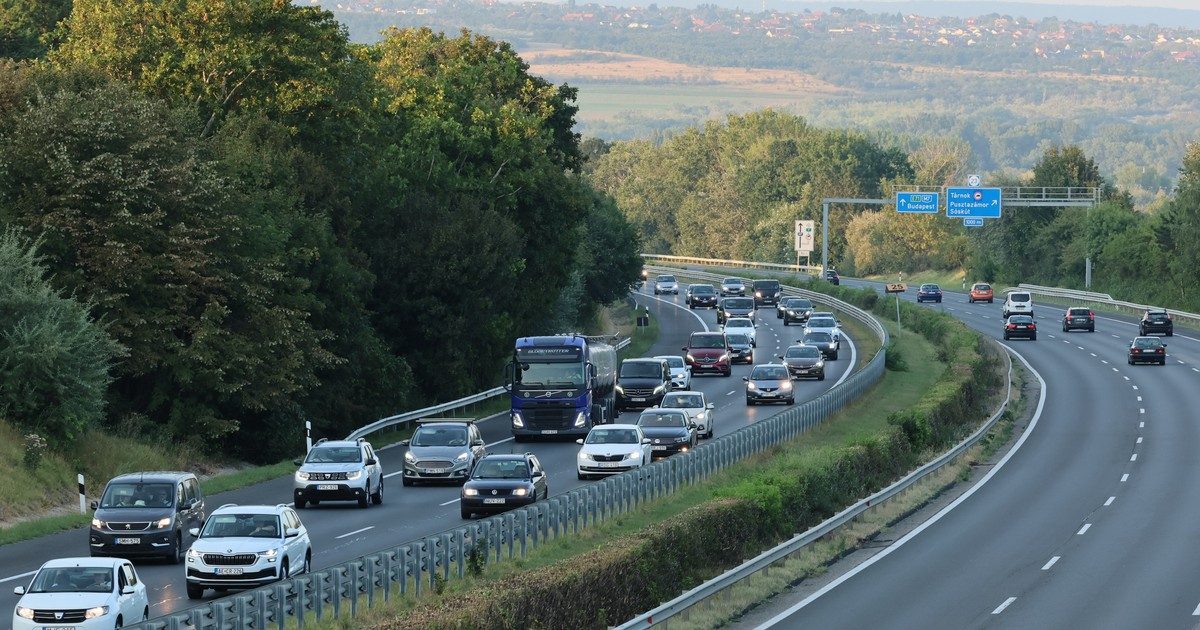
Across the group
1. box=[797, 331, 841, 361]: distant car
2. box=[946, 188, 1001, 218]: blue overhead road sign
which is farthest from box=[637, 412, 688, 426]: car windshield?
box=[946, 188, 1001, 218]: blue overhead road sign

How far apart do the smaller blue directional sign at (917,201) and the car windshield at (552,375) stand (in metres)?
68.6

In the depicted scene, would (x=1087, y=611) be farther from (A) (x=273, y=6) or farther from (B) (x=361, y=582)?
(A) (x=273, y=6)

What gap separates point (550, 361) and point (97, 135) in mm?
14440

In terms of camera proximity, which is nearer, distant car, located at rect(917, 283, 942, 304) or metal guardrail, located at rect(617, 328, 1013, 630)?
metal guardrail, located at rect(617, 328, 1013, 630)

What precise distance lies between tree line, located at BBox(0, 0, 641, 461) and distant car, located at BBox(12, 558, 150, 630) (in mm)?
18920

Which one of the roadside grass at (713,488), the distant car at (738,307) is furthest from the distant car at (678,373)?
the distant car at (738,307)

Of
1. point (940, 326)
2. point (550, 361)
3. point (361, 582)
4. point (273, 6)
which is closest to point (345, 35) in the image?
point (273, 6)

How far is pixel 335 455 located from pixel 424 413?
64.0 feet

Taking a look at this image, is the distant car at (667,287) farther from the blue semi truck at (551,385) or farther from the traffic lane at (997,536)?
the blue semi truck at (551,385)

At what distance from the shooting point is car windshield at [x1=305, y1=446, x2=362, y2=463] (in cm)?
3847

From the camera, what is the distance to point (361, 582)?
23188mm

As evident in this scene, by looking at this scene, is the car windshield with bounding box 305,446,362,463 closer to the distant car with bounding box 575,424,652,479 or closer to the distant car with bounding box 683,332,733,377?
the distant car with bounding box 575,424,652,479

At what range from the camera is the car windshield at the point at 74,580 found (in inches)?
866

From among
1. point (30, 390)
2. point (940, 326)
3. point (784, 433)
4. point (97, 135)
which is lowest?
point (940, 326)
